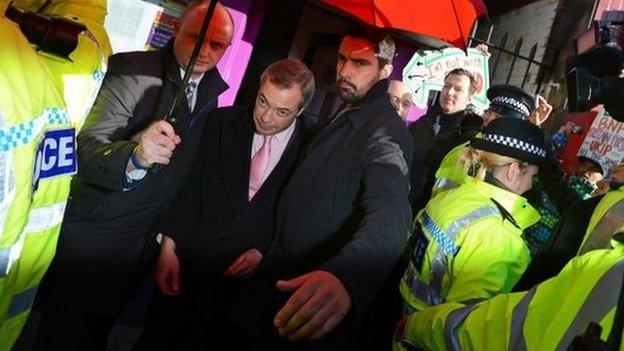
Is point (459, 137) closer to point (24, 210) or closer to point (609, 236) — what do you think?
point (609, 236)

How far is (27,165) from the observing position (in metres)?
1.25

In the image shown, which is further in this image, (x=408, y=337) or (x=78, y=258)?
(x=78, y=258)

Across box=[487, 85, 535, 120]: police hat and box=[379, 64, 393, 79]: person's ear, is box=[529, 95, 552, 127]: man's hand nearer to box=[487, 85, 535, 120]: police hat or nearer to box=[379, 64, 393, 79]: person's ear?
box=[487, 85, 535, 120]: police hat

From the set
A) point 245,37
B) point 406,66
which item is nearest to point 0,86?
point 245,37

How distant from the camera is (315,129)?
3123mm

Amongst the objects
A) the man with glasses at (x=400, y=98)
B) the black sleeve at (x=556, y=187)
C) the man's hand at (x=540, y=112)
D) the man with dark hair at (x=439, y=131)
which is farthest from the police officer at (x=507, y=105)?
the man with glasses at (x=400, y=98)

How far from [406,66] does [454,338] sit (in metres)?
5.53

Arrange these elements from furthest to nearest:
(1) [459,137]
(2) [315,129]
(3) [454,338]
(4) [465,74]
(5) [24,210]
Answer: (4) [465,74] < (1) [459,137] < (2) [315,129] < (3) [454,338] < (5) [24,210]

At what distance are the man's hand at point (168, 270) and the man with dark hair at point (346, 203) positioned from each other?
44 cm

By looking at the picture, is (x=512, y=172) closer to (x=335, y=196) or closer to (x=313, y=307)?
(x=335, y=196)

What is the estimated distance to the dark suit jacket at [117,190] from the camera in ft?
8.33

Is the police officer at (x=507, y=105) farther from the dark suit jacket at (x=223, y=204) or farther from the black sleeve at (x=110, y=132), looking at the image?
the black sleeve at (x=110, y=132)

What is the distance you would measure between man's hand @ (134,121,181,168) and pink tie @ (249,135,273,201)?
0.66m

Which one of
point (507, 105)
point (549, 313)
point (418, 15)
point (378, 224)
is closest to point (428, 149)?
point (507, 105)
